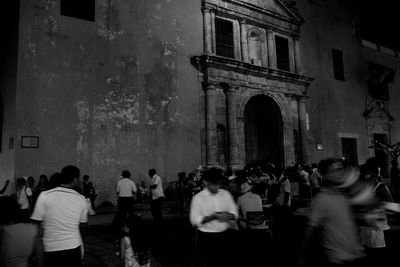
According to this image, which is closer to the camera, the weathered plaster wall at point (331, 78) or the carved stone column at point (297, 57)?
the carved stone column at point (297, 57)

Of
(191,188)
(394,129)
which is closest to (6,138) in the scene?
(191,188)

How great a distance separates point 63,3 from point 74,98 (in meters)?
3.36

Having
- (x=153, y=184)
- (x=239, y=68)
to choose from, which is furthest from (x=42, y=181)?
(x=239, y=68)

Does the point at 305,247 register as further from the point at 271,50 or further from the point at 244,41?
the point at 271,50

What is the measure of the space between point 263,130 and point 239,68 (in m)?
3.75

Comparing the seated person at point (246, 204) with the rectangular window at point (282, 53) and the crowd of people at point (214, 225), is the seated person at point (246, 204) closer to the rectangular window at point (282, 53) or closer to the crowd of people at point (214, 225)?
the crowd of people at point (214, 225)

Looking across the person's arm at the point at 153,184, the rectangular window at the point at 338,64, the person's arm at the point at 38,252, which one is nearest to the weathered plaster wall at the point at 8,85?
the person's arm at the point at 153,184

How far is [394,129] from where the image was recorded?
22297 mm

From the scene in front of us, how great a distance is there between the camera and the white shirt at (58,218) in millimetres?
3363

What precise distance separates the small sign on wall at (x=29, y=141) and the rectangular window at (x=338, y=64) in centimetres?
1626

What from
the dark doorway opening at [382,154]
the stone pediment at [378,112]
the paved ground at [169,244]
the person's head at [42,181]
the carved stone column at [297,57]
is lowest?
the paved ground at [169,244]

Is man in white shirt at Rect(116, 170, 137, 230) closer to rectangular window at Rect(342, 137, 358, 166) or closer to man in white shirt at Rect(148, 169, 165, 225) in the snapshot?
man in white shirt at Rect(148, 169, 165, 225)

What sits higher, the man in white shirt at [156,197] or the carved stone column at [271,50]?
the carved stone column at [271,50]

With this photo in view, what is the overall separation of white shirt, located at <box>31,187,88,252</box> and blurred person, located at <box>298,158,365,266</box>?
223 cm
